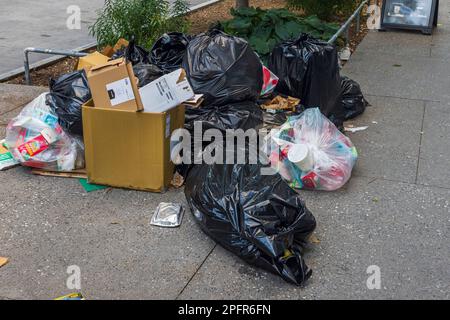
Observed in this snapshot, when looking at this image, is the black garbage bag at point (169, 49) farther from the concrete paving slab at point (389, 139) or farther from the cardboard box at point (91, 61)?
the concrete paving slab at point (389, 139)

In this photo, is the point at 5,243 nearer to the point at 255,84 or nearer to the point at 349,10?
the point at 255,84

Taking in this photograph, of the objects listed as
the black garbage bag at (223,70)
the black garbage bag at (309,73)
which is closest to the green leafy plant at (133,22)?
the black garbage bag at (309,73)

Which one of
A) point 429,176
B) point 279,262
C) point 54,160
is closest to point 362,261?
point 279,262

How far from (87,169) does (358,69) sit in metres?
4.69

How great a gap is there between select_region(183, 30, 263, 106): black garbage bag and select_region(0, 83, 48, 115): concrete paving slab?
205 centimetres

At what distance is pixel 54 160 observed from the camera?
4.33 metres

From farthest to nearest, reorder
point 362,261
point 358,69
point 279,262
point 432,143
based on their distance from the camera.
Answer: point 358,69 < point 432,143 < point 362,261 < point 279,262

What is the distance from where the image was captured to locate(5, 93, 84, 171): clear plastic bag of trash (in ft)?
14.1

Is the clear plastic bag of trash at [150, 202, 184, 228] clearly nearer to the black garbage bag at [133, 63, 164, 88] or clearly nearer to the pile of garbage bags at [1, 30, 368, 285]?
the pile of garbage bags at [1, 30, 368, 285]

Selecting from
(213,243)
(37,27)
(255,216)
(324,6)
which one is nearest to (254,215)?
(255,216)

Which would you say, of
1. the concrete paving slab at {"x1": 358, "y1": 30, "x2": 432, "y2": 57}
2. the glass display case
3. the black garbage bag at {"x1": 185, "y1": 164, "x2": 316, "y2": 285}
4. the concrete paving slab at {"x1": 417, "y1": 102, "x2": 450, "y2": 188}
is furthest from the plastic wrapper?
the glass display case

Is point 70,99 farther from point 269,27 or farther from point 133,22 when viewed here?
point 269,27

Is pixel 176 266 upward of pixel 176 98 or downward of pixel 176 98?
downward

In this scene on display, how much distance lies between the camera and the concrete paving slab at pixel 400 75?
6.83 meters
